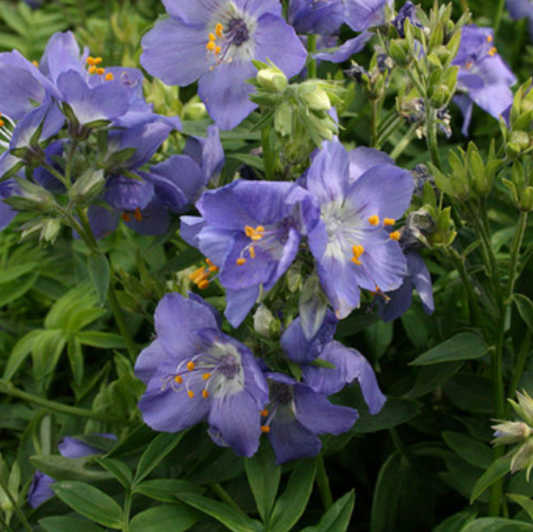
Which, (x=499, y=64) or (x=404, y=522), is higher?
(x=499, y=64)

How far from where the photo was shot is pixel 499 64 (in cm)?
138

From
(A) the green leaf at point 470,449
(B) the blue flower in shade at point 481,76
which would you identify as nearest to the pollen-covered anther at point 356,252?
(A) the green leaf at point 470,449

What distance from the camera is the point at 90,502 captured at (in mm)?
1000

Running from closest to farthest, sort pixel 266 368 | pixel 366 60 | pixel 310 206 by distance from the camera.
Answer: pixel 310 206 → pixel 266 368 → pixel 366 60

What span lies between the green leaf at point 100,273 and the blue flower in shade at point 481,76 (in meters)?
0.62

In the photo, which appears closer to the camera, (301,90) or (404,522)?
(301,90)

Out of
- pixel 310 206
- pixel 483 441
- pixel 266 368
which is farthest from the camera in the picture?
pixel 483 441

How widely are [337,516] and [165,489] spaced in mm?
225

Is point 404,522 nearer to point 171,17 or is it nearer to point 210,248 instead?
point 210,248

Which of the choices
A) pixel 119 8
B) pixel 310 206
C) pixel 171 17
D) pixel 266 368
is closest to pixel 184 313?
pixel 266 368

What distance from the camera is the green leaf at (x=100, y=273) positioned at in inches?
38.5

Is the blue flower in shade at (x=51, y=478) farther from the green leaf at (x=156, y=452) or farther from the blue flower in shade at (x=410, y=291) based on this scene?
the blue flower in shade at (x=410, y=291)

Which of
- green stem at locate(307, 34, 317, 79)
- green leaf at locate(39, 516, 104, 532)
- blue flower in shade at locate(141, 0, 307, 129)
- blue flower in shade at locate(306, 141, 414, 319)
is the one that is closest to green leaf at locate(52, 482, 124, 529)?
green leaf at locate(39, 516, 104, 532)

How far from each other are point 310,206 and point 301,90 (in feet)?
0.44
